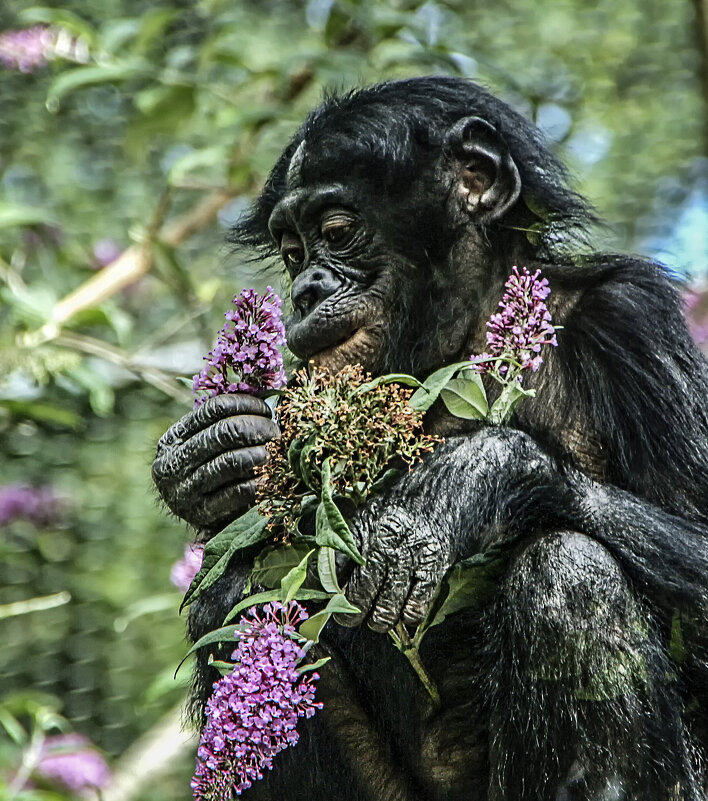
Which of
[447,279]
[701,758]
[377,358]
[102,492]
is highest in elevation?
[447,279]

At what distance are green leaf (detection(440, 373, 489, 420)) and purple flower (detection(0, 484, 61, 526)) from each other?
196 centimetres

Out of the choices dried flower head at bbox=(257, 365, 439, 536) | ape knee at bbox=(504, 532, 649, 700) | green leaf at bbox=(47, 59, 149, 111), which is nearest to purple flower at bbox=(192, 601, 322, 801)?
dried flower head at bbox=(257, 365, 439, 536)

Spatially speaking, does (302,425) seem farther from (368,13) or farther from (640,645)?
(368,13)

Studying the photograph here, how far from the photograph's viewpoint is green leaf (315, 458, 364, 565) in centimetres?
114

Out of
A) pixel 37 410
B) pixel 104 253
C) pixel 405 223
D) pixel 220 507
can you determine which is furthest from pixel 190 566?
pixel 104 253

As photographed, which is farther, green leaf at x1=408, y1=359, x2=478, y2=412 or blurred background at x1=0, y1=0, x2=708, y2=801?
blurred background at x1=0, y1=0, x2=708, y2=801

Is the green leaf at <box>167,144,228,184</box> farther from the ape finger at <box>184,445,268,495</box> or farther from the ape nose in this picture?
the ape finger at <box>184,445,268,495</box>

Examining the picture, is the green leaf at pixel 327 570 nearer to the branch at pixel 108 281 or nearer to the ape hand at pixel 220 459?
the ape hand at pixel 220 459

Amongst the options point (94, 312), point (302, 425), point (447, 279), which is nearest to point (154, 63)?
point (94, 312)

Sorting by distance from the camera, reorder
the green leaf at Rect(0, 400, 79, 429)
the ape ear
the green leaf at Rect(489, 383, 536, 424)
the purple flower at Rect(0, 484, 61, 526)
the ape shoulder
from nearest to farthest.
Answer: the green leaf at Rect(489, 383, 536, 424)
the ape shoulder
the ape ear
the green leaf at Rect(0, 400, 79, 429)
the purple flower at Rect(0, 484, 61, 526)

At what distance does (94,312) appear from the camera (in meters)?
2.77

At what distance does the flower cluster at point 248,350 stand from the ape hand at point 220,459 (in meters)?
0.03

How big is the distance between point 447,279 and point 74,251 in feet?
6.45

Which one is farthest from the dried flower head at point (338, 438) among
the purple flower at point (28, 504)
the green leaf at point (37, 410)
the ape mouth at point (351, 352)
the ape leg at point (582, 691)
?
the purple flower at point (28, 504)
